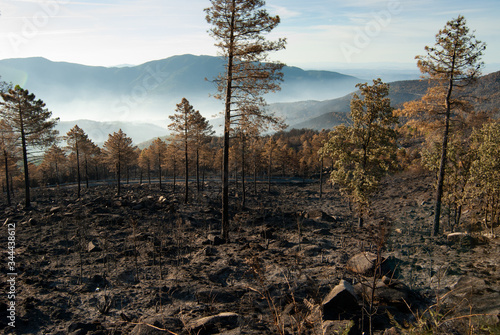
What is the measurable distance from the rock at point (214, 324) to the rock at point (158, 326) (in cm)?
37

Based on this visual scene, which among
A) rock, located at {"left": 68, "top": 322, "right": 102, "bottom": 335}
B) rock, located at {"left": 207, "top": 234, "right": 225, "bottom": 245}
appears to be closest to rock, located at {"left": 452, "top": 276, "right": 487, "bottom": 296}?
rock, located at {"left": 68, "top": 322, "right": 102, "bottom": 335}

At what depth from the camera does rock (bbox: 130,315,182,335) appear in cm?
531

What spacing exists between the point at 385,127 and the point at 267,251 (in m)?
9.67

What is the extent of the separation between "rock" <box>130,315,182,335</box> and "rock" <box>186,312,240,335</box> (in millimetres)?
368

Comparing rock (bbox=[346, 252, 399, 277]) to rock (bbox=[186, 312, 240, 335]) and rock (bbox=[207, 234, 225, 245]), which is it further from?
rock (bbox=[207, 234, 225, 245])

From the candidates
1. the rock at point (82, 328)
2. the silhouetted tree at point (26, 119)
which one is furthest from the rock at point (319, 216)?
the silhouetted tree at point (26, 119)

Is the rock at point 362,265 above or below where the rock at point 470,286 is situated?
below

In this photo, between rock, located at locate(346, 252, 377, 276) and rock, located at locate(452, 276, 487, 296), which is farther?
rock, located at locate(346, 252, 377, 276)

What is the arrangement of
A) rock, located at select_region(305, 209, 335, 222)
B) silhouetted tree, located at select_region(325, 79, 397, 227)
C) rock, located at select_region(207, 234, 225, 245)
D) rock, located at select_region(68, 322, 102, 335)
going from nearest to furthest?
1. rock, located at select_region(68, 322, 102, 335)
2. rock, located at select_region(207, 234, 225, 245)
3. silhouetted tree, located at select_region(325, 79, 397, 227)
4. rock, located at select_region(305, 209, 335, 222)

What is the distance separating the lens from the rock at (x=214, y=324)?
555cm

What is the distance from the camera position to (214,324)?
18.5 ft

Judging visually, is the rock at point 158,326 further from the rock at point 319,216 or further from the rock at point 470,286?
the rock at point 319,216

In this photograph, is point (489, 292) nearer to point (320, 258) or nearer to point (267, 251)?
point (320, 258)

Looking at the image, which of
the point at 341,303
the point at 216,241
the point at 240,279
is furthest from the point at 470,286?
the point at 216,241
